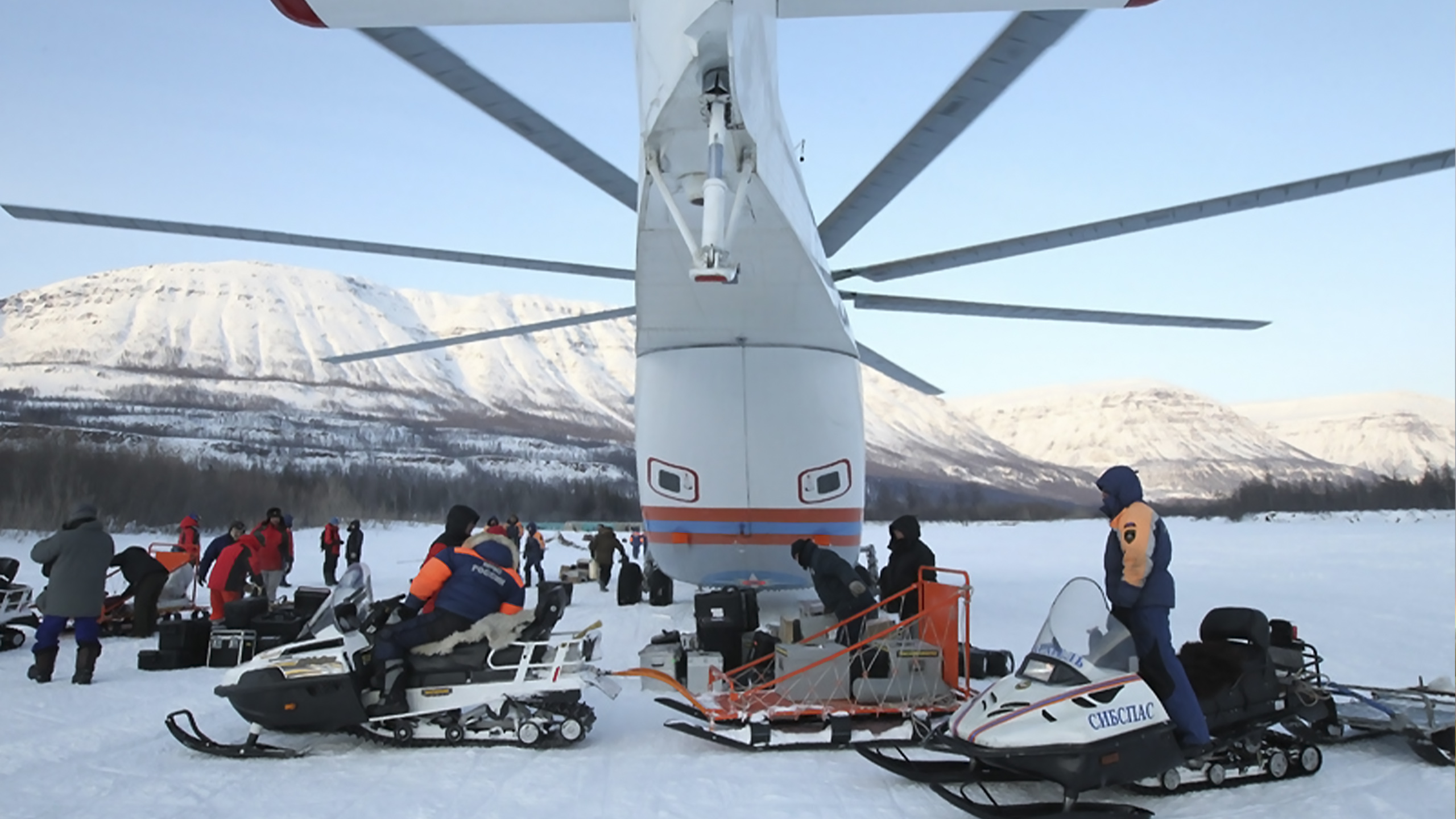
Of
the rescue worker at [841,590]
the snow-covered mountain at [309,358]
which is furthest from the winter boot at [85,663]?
the snow-covered mountain at [309,358]

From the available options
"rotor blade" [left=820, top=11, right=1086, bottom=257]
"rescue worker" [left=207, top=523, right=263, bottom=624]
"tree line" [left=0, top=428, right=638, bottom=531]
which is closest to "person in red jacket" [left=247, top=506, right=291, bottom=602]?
"rescue worker" [left=207, top=523, right=263, bottom=624]

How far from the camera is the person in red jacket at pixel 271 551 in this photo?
41.7 ft

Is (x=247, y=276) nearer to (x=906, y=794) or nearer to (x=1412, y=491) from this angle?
(x=1412, y=491)

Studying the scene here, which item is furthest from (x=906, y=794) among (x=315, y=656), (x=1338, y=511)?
(x=1338, y=511)

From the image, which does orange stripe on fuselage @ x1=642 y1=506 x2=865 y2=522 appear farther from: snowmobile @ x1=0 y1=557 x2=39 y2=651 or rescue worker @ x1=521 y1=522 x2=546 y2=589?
snowmobile @ x1=0 y1=557 x2=39 y2=651

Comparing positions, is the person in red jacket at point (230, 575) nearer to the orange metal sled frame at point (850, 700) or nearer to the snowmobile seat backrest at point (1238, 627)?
the orange metal sled frame at point (850, 700)

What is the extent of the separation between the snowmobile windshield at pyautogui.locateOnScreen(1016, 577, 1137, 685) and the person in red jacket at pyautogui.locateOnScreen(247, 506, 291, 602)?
37.3 feet

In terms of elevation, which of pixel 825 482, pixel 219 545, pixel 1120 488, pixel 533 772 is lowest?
pixel 533 772

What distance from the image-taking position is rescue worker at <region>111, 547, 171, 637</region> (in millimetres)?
10539

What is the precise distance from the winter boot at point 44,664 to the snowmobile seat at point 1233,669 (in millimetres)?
9161

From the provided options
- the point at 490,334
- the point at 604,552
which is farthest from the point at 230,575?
the point at 604,552

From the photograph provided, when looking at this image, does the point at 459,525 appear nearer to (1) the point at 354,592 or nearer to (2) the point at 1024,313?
(1) the point at 354,592

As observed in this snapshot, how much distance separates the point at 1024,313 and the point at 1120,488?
21.5 feet

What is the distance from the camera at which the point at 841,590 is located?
7.27m
